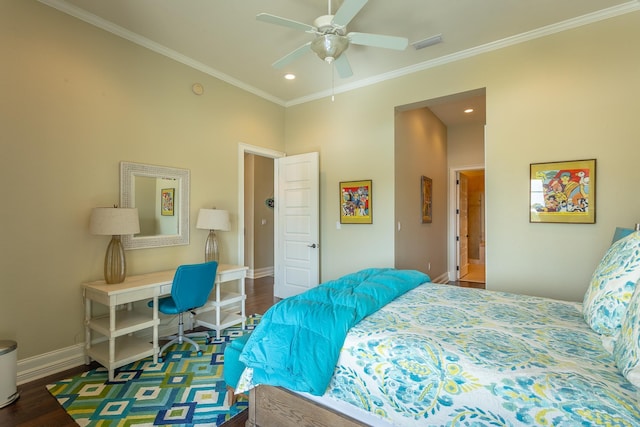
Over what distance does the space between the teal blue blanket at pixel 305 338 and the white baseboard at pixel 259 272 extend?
452cm

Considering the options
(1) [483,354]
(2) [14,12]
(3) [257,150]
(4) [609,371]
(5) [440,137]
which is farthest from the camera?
(5) [440,137]

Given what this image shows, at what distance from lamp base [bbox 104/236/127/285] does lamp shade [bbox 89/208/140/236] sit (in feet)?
0.52

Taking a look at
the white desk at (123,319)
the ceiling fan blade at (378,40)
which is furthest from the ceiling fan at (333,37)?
the white desk at (123,319)

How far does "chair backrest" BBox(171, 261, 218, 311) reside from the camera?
2.59 meters

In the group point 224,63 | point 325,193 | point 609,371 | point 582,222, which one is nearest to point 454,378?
point 609,371

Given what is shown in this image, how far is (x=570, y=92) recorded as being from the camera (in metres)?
→ 2.82

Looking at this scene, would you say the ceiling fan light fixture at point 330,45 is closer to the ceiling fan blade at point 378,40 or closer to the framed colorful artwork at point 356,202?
the ceiling fan blade at point 378,40

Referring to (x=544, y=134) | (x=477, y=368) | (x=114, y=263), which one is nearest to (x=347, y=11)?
(x=477, y=368)

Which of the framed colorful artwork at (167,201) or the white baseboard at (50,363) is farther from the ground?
the framed colorful artwork at (167,201)

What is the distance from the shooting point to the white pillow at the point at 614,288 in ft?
4.55

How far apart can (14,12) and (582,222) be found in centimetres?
502

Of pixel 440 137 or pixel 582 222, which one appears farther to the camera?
pixel 440 137

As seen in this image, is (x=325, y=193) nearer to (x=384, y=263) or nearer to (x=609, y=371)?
(x=384, y=263)

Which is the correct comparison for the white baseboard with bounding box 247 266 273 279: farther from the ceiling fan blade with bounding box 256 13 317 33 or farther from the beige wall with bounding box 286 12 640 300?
the ceiling fan blade with bounding box 256 13 317 33
